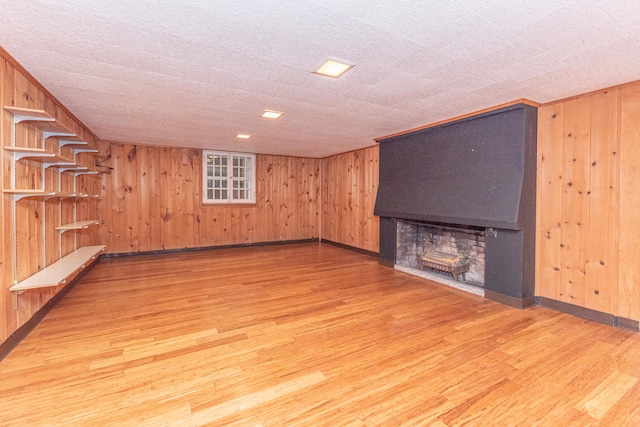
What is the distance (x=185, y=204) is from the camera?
6.32 m

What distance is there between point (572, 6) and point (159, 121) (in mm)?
4283

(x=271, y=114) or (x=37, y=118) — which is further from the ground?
(x=271, y=114)

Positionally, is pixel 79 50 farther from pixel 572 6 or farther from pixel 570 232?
pixel 570 232

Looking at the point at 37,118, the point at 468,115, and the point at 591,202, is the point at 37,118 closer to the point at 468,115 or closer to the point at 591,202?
the point at 468,115

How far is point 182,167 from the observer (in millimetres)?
6266

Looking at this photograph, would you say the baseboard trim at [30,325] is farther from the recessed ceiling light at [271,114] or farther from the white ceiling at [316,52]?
the recessed ceiling light at [271,114]

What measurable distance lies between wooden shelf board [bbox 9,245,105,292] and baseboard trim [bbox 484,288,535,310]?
4253mm

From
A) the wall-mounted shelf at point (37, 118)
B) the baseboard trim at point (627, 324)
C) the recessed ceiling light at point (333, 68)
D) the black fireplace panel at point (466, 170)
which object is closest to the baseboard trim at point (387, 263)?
the black fireplace panel at point (466, 170)

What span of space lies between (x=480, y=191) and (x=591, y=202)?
3.18 ft

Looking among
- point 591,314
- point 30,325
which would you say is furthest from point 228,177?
point 591,314

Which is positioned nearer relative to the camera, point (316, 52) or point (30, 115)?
point (316, 52)

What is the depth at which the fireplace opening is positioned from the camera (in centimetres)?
408

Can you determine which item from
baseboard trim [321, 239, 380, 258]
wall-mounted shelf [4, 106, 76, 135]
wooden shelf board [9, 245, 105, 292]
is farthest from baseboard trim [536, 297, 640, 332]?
wall-mounted shelf [4, 106, 76, 135]

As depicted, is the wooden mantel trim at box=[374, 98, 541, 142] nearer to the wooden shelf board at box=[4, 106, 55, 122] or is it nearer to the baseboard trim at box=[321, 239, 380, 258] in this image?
the baseboard trim at box=[321, 239, 380, 258]
